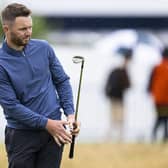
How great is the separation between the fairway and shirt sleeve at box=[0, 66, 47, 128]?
448 centimetres

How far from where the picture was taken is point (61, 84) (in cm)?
747

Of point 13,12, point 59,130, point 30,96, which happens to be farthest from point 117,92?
point 13,12

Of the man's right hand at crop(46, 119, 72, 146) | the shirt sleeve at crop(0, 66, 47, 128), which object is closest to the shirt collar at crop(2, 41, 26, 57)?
the shirt sleeve at crop(0, 66, 47, 128)

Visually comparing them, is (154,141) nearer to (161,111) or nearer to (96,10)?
(161,111)

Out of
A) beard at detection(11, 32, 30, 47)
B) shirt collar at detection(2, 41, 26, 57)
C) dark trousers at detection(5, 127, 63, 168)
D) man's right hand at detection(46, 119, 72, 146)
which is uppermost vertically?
beard at detection(11, 32, 30, 47)

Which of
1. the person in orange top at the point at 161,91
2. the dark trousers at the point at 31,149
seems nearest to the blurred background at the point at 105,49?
the person in orange top at the point at 161,91

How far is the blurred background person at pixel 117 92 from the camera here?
15883mm

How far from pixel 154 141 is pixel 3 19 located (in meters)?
8.35

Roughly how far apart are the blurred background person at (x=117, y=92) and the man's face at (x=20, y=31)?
8.69m

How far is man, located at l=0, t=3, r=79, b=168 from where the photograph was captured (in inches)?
281

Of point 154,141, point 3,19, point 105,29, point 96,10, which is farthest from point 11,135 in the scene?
point 96,10

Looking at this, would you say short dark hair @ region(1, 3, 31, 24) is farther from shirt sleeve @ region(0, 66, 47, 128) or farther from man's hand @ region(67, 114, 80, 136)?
man's hand @ region(67, 114, 80, 136)

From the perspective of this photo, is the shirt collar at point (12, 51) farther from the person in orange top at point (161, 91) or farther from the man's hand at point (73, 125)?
the person in orange top at point (161, 91)

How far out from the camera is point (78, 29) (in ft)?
148
